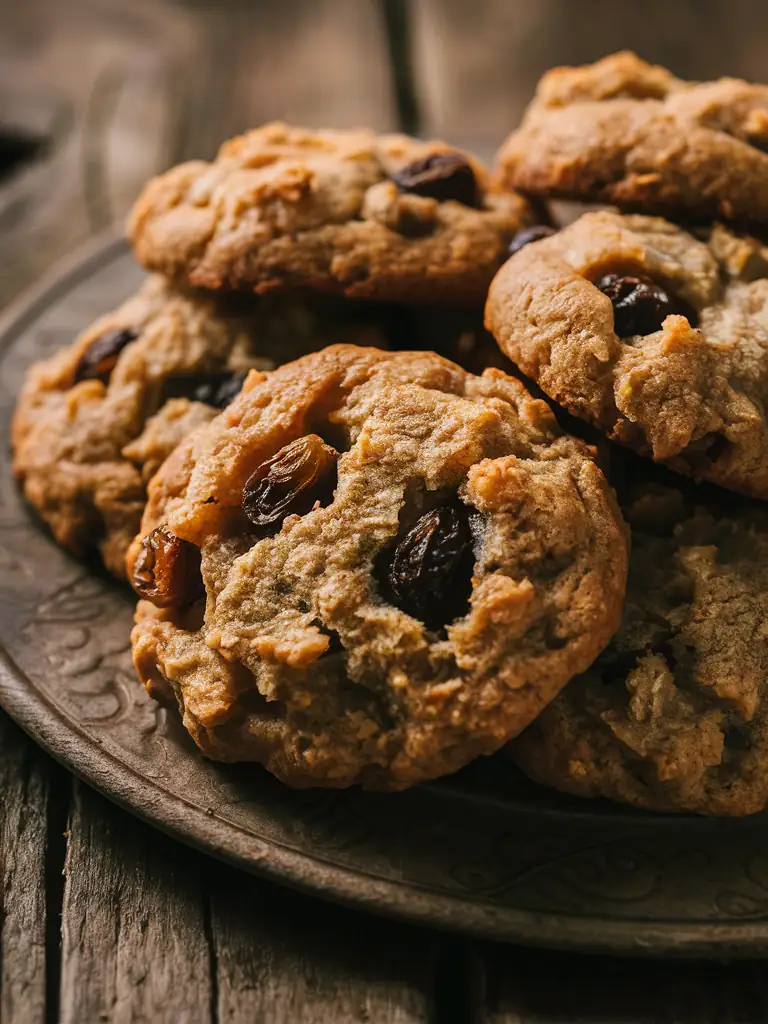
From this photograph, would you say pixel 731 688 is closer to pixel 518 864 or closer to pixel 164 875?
pixel 518 864

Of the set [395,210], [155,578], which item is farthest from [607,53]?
[155,578]

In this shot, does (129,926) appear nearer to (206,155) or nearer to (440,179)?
(440,179)

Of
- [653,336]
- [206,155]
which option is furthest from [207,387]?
[206,155]

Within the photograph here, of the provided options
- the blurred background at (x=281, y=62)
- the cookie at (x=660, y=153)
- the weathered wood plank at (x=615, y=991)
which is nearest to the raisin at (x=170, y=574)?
the weathered wood plank at (x=615, y=991)

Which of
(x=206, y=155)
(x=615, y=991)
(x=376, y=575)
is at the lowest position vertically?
(x=615, y=991)

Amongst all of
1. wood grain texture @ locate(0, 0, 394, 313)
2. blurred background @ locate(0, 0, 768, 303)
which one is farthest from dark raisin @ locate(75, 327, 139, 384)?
blurred background @ locate(0, 0, 768, 303)
